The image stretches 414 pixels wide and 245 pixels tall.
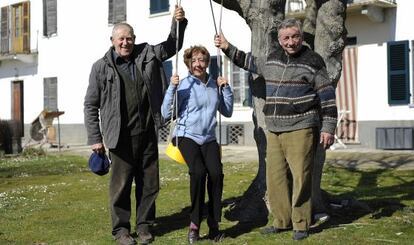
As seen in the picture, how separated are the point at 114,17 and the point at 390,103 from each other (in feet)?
35.8

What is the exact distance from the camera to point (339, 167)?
12.1 meters

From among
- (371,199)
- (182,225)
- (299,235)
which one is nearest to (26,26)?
(371,199)

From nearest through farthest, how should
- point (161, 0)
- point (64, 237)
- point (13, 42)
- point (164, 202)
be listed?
point (64, 237) < point (164, 202) < point (161, 0) < point (13, 42)

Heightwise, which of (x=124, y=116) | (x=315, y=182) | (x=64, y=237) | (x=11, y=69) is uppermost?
(x=11, y=69)

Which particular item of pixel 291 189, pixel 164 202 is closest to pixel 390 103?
pixel 164 202

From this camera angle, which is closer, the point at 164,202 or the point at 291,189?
the point at 291,189

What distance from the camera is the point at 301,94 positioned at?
5602mm

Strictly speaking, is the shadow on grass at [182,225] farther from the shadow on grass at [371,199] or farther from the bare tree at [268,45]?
the shadow on grass at [371,199]

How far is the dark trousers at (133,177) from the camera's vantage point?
6062mm

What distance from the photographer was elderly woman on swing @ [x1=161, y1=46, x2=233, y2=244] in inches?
227

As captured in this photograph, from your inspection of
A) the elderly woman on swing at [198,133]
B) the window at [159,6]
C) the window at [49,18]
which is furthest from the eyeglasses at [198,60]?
the window at [49,18]

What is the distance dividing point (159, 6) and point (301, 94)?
16.9 metres

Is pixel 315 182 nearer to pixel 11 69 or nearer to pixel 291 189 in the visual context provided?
pixel 291 189

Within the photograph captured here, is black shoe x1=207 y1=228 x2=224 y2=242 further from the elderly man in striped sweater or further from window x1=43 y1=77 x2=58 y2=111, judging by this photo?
window x1=43 y1=77 x2=58 y2=111
